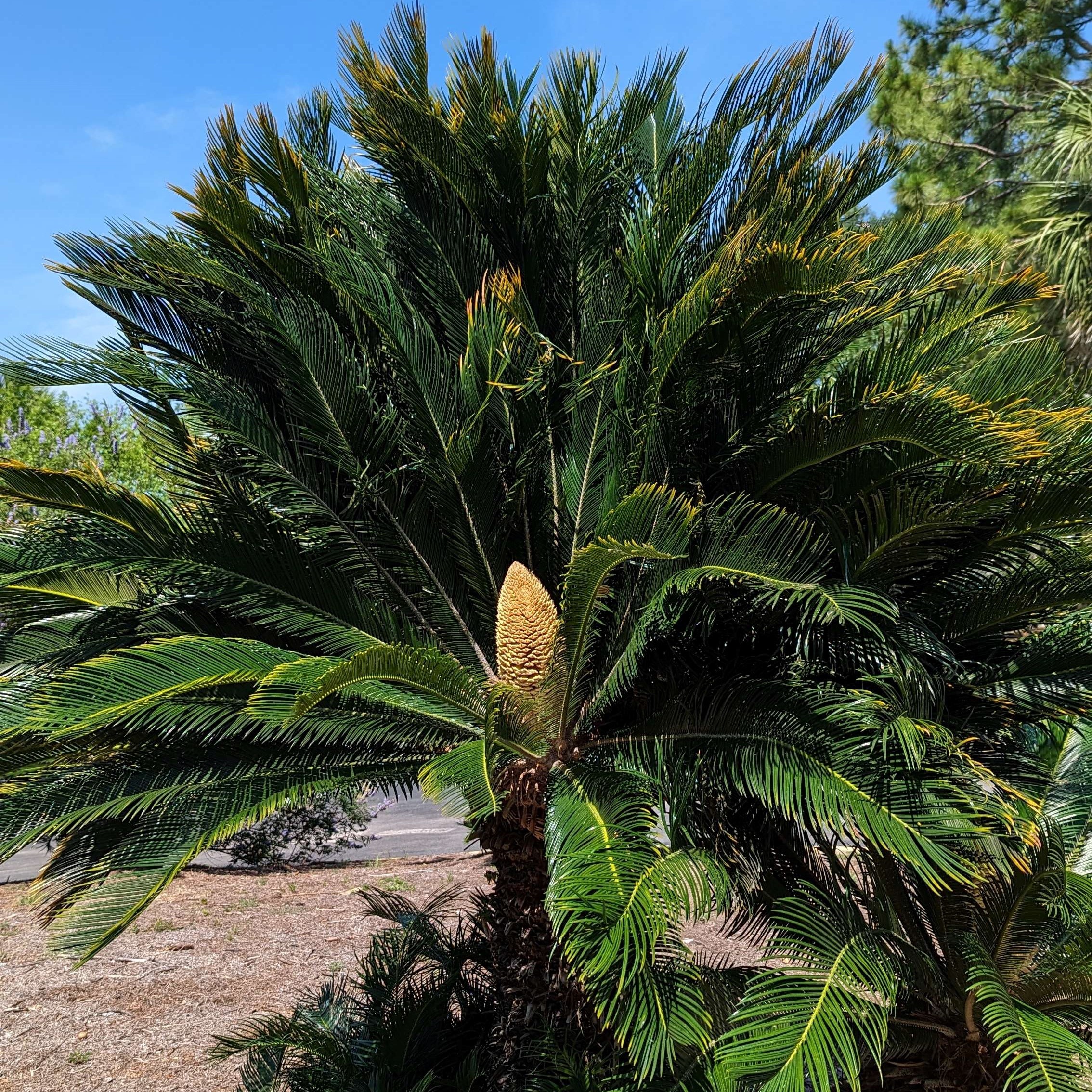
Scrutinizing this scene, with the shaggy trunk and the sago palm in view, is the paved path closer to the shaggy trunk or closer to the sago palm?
the shaggy trunk

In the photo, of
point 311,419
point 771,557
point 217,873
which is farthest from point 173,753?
point 217,873

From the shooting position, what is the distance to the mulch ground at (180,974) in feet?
17.8

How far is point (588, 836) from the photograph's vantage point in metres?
3.01

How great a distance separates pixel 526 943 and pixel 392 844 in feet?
27.3

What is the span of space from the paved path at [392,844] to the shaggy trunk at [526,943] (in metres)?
5.47

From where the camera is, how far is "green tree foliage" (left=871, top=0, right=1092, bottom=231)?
52.9 ft

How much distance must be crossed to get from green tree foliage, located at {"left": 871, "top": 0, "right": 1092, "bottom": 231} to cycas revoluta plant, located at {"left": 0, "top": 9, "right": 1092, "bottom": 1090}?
539 inches

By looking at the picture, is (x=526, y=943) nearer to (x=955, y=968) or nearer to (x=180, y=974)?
(x=955, y=968)

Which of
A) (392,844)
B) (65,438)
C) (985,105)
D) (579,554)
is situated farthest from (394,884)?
(985,105)

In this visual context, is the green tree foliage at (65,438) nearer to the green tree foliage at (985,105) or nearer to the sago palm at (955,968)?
the sago palm at (955,968)

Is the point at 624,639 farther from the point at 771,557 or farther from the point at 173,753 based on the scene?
the point at 173,753

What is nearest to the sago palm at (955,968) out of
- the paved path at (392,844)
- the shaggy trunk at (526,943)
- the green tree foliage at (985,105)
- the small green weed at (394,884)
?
the shaggy trunk at (526,943)

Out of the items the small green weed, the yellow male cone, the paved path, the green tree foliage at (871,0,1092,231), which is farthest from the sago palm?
the green tree foliage at (871,0,1092,231)

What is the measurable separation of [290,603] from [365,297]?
1.18 m
